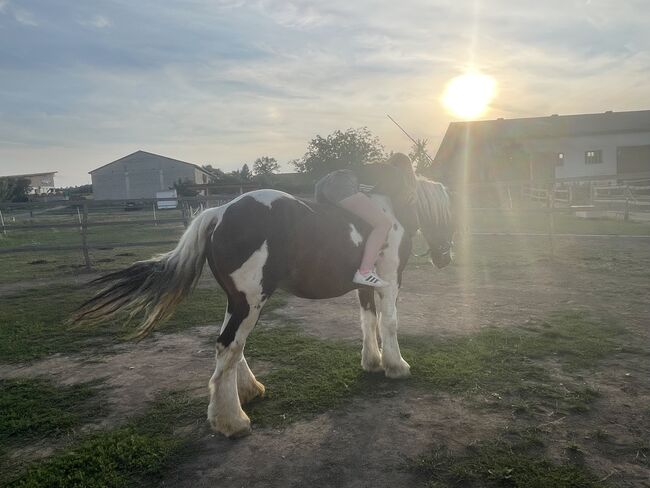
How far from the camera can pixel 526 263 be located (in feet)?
32.9

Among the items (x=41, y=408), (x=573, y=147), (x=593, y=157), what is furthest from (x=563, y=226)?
(x=593, y=157)

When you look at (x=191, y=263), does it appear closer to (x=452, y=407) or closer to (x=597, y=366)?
(x=452, y=407)

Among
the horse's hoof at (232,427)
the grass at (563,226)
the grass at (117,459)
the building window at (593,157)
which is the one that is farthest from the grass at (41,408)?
the building window at (593,157)

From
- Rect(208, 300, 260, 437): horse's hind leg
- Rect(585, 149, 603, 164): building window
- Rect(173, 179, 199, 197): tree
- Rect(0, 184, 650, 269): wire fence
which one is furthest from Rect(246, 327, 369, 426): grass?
Rect(585, 149, 603, 164): building window

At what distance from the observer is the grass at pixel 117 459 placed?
2662 millimetres

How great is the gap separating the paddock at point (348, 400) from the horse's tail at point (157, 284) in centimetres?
81

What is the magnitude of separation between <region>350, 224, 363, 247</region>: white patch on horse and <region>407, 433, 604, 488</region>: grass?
1763 millimetres

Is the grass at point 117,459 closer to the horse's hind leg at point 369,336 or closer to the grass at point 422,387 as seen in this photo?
the grass at point 422,387

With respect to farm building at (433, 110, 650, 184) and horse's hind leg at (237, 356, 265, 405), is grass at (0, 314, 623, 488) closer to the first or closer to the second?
horse's hind leg at (237, 356, 265, 405)

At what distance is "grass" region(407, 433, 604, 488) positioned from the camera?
2.57 metres

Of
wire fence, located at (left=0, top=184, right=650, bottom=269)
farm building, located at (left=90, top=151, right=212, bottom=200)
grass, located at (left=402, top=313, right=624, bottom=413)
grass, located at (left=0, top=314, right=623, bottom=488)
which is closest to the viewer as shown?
grass, located at (left=0, top=314, right=623, bottom=488)

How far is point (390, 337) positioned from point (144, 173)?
175ft

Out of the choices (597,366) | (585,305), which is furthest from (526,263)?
(597,366)

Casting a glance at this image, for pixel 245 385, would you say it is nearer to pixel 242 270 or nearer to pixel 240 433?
pixel 240 433
